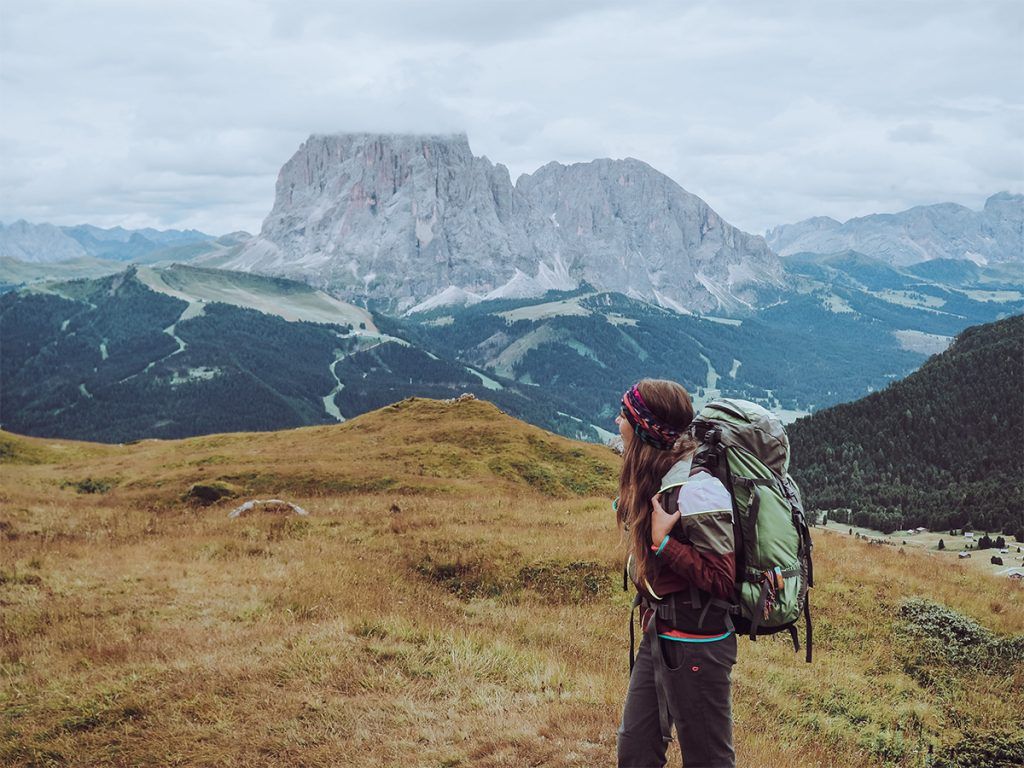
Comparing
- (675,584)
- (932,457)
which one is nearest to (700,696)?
(675,584)

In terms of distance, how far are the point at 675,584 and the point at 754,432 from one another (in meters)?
1.49

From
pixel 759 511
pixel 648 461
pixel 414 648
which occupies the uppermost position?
pixel 648 461

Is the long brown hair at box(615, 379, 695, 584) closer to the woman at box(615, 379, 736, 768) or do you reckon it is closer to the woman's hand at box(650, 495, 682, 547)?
the woman at box(615, 379, 736, 768)

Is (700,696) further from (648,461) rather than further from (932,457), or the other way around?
(932,457)

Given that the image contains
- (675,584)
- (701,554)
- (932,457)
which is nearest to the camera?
(701,554)

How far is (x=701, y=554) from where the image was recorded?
220 inches

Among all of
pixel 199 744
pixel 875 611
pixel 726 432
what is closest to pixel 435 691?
pixel 199 744

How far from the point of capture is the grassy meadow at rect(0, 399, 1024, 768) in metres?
8.35

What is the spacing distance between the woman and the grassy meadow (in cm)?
205

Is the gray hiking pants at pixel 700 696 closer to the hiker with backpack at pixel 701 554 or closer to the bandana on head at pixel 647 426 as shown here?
the hiker with backpack at pixel 701 554

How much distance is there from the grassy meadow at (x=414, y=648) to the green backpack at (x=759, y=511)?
3.14m

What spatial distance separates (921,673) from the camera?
13375mm

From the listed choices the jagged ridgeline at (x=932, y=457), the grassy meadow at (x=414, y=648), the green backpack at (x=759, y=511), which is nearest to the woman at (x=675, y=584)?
the green backpack at (x=759, y=511)

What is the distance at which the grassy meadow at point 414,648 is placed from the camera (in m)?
8.35
